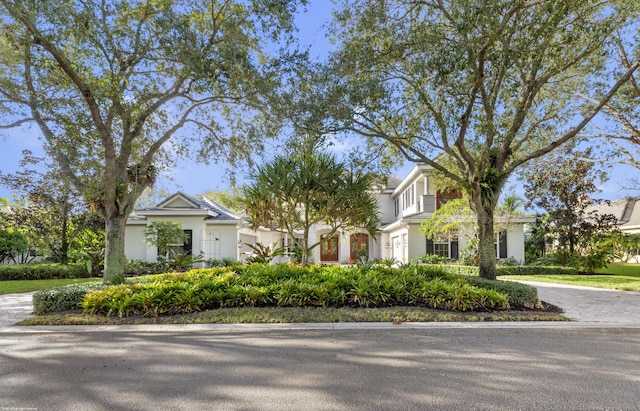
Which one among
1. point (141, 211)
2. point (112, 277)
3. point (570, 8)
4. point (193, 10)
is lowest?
point (112, 277)

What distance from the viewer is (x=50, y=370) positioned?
184 inches

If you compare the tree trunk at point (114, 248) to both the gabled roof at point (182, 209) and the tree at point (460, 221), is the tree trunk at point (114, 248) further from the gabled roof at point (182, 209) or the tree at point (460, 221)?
the tree at point (460, 221)

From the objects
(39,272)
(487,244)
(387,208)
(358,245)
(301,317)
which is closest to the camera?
(301,317)

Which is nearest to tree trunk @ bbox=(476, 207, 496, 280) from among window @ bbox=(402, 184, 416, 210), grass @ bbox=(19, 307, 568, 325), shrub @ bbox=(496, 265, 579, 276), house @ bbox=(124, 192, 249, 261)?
grass @ bbox=(19, 307, 568, 325)

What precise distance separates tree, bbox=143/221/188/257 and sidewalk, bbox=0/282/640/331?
5288 millimetres

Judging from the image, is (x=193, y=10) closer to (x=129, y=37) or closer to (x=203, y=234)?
(x=129, y=37)

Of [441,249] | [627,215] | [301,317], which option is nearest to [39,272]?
[301,317]

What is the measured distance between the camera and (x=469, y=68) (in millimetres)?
8977

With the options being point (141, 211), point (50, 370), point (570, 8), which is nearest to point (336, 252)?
point (141, 211)

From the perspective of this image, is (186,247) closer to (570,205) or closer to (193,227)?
(193,227)

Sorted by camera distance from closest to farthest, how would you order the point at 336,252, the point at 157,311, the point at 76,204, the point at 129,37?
1. the point at 157,311
2. the point at 129,37
3. the point at 76,204
4. the point at 336,252

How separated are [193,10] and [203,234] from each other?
11521mm

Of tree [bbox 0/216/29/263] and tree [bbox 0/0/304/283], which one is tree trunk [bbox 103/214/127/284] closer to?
tree [bbox 0/0/304/283]

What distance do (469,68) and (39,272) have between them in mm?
18286
